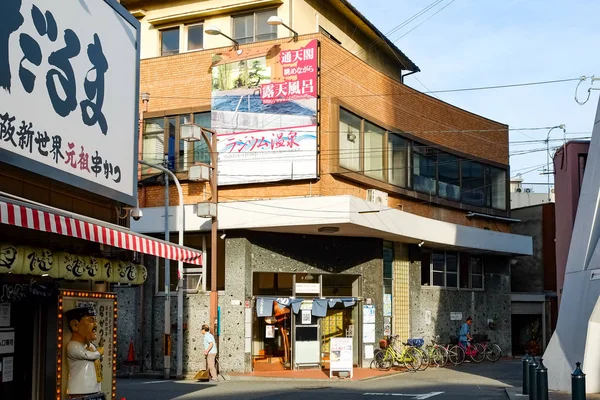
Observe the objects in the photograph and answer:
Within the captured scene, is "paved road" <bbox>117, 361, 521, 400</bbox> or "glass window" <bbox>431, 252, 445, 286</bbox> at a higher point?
"glass window" <bbox>431, 252, 445, 286</bbox>

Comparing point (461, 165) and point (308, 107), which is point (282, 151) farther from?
point (461, 165)

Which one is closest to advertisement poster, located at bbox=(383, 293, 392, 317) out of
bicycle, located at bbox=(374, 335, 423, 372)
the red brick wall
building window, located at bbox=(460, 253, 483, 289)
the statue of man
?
bicycle, located at bbox=(374, 335, 423, 372)

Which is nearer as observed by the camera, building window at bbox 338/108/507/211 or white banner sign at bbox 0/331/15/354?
white banner sign at bbox 0/331/15/354

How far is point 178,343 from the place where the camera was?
26062 millimetres

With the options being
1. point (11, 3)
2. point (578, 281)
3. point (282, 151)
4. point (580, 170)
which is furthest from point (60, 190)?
point (580, 170)

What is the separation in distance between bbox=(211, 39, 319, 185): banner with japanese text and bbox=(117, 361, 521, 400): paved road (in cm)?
692

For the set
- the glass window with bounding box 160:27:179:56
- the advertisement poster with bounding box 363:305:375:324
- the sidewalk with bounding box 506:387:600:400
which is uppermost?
the glass window with bounding box 160:27:179:56

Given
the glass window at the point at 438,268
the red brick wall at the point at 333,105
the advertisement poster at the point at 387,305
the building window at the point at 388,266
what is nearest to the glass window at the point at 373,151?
the red brick wall at the point at 333,105

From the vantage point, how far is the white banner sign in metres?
11.1

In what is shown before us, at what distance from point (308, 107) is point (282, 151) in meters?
1.67

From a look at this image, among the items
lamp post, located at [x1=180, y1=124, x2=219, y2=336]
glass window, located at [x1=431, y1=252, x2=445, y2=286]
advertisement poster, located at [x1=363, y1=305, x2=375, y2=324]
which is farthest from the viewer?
glass window, located at [x1=431, y1=252, x2=445, y2=286]

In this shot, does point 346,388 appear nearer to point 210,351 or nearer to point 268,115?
point 210,351

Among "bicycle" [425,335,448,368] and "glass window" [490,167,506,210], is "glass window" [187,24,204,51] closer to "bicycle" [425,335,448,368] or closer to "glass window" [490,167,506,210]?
"bicycle" [425,335,448,368]

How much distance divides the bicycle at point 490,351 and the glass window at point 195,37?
16.4m
